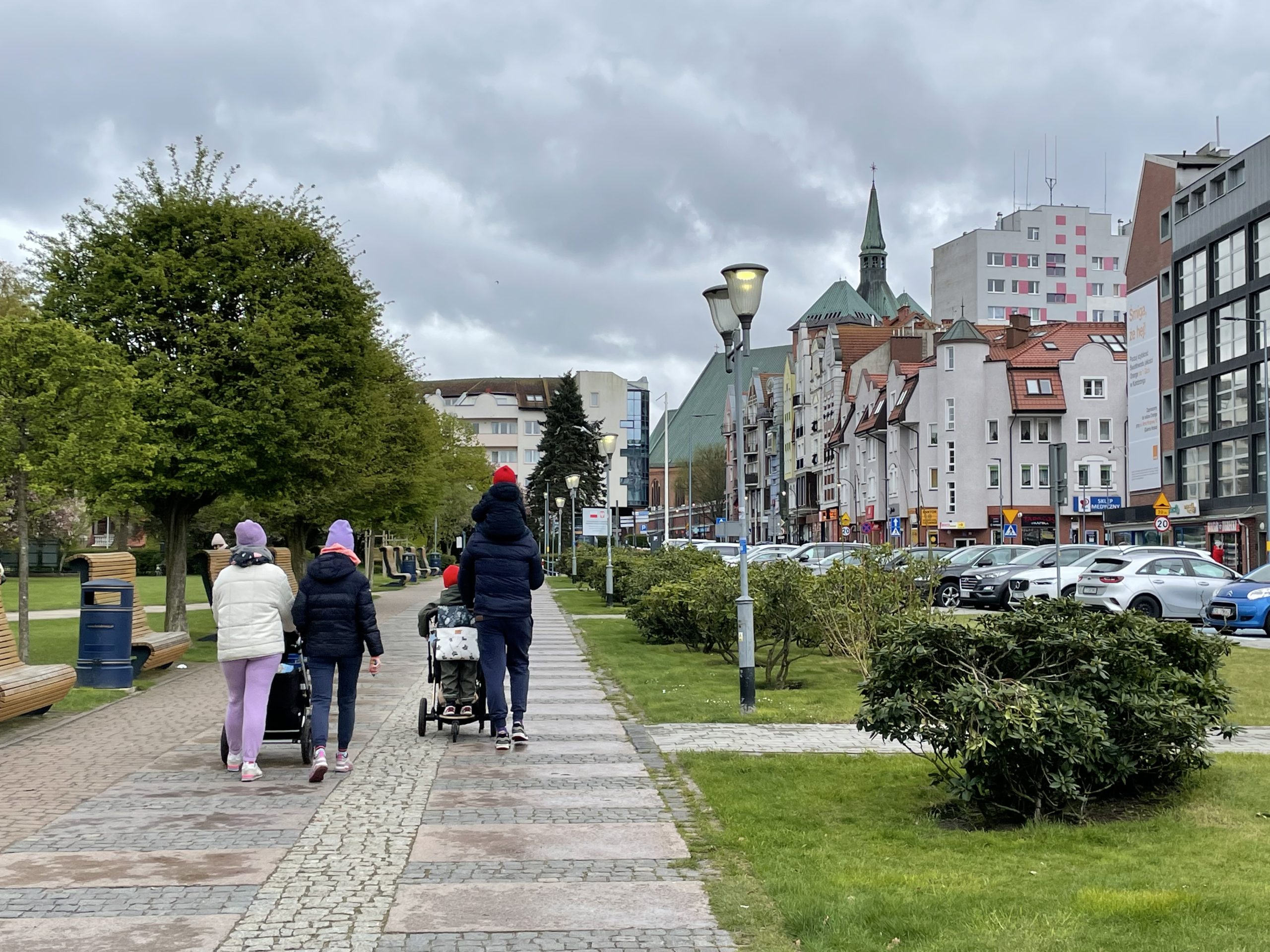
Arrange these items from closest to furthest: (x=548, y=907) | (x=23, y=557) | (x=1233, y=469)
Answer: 1. (x=548, y=907)
2. (x=23, y=557)
3. (x=1233, y=469)

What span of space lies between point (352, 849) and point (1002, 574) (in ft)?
93.5

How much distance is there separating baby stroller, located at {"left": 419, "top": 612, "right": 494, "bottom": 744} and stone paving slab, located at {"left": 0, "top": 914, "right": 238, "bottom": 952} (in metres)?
5.41

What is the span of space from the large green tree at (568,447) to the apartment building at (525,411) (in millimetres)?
33297

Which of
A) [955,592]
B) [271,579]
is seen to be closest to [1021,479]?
[955,592]

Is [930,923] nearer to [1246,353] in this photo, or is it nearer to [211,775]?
[211,775]

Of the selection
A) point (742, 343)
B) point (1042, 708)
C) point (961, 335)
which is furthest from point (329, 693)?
point (961, 335)

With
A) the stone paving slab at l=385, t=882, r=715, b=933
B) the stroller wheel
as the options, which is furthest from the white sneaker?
the stone paving slab at l=385, t=882, r=715, b=933

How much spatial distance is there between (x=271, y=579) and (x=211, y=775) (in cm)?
144

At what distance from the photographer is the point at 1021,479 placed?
270 feet

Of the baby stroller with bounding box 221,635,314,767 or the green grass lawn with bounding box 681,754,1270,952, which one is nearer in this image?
the green grass lawn with bounding box 681,754,1270,952

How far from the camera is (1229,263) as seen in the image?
6116cm

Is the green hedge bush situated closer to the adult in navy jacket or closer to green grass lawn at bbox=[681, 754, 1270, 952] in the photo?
green grass lawn at bbox=[681, 754, 1270, 952]

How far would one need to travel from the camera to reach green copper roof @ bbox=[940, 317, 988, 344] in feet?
274

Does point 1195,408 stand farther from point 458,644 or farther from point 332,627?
point 332,627
